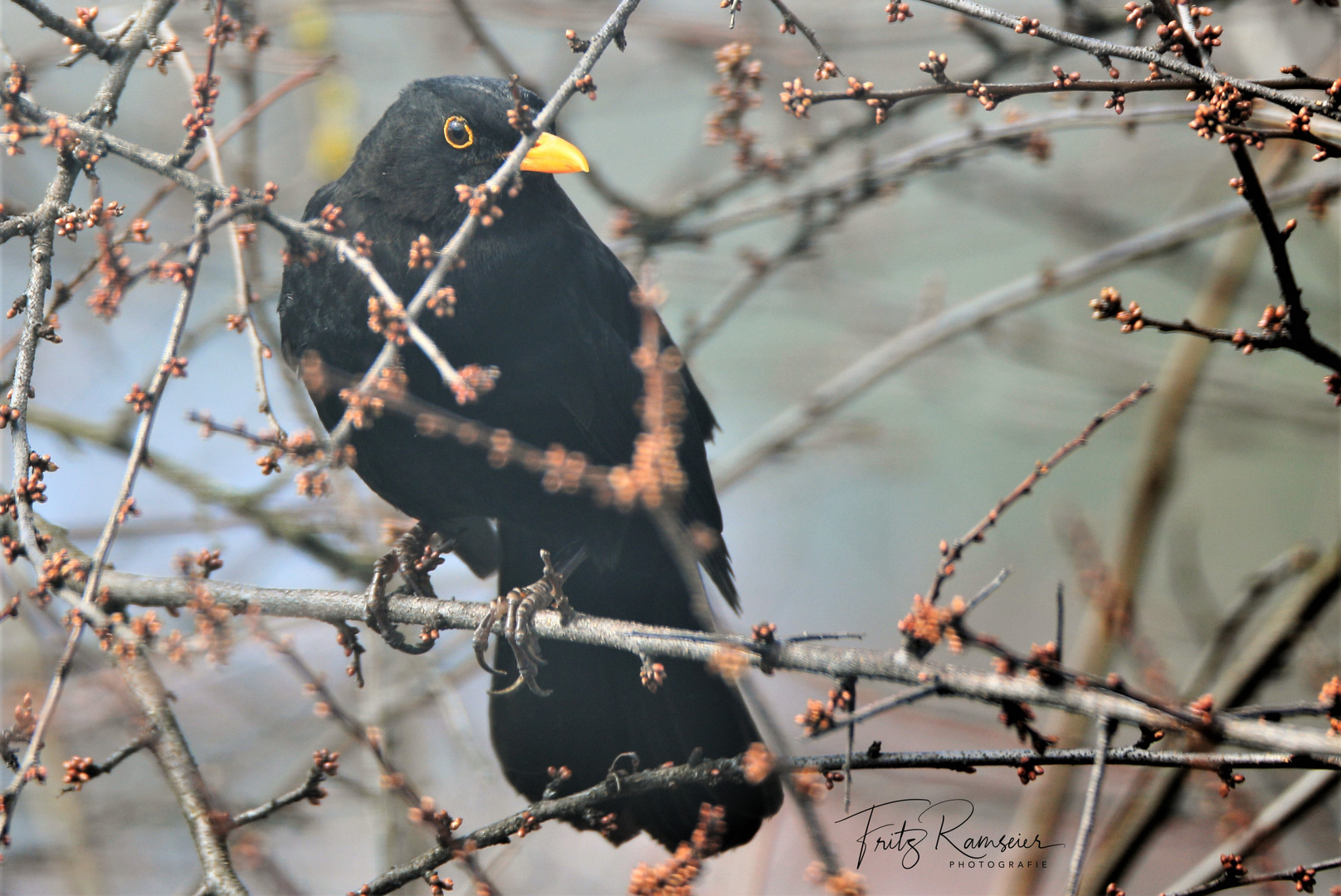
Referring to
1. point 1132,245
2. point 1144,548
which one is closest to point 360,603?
point 1132,245

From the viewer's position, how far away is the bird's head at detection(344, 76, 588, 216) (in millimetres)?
2914

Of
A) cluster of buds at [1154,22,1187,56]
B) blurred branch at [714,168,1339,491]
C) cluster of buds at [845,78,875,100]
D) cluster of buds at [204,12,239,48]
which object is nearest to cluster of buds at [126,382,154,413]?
cluster of buds at [204,12,239,48]

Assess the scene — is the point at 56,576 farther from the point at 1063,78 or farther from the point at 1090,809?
the point at 1063,78

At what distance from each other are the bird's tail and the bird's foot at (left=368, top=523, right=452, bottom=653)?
0.27m

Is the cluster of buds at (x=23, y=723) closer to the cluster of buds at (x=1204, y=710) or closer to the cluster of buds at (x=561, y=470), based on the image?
the cluster of buds at (x=561, y=470)

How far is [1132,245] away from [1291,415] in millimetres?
1236

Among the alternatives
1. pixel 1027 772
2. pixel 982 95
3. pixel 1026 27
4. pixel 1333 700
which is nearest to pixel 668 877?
pixel 1027 772

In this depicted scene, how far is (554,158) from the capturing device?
2.70 m

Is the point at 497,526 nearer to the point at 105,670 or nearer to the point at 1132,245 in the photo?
the point at 105,670

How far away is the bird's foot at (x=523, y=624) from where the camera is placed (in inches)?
105

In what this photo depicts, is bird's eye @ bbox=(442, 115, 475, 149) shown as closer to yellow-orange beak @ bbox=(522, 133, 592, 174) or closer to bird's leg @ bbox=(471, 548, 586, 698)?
yellow-orange beak @ bbox=(522, 133, 592, 174)

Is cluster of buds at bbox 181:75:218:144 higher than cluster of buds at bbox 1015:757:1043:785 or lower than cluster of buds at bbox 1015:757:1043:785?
higher

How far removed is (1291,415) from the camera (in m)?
3.80

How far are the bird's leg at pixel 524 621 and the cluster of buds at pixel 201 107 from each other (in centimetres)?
130
